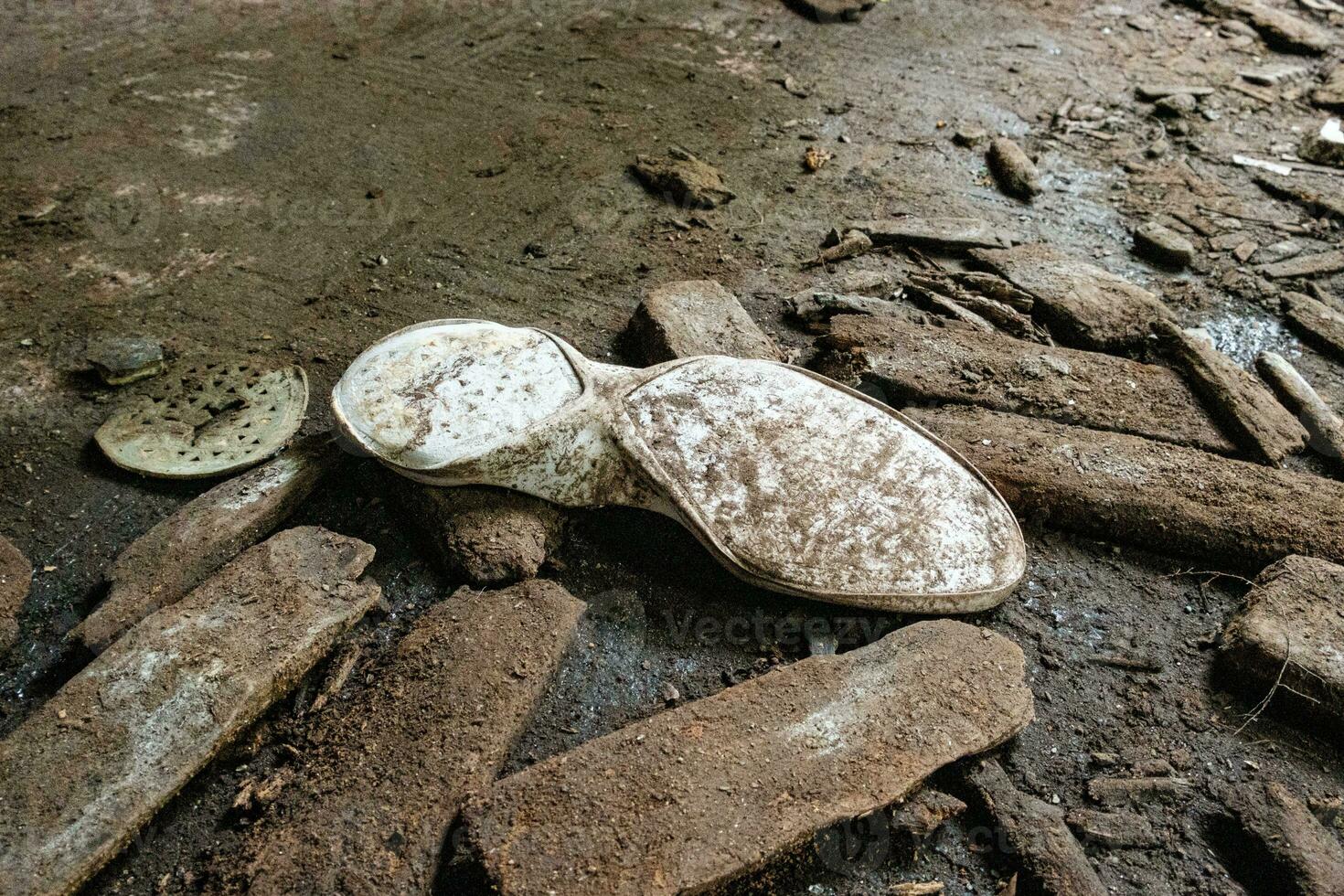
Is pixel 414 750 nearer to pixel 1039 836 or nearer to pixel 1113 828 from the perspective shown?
pixel 1039 836

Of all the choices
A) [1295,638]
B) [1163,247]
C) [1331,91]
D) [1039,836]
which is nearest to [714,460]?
[1039,836]

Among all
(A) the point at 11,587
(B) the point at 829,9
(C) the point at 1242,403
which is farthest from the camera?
(B) the point at 829,9

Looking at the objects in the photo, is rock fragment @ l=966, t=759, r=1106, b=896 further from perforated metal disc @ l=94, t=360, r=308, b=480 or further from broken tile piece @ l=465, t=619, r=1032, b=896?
perforated metal disc @ l=94, t=360, r=308, b=480

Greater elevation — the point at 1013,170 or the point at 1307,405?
the point at 1013,170

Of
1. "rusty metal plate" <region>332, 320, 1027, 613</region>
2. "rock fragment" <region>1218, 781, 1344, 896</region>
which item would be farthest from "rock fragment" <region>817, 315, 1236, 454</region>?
"rock fragment" <region>1218, 781, 1344, 896</region>

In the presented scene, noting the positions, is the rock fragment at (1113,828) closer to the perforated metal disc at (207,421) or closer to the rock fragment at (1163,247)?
the perforated metal disc at (207,421)

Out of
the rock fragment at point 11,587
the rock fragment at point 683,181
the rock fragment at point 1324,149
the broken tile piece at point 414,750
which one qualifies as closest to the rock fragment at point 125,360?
the rock fragment at point 11,587
